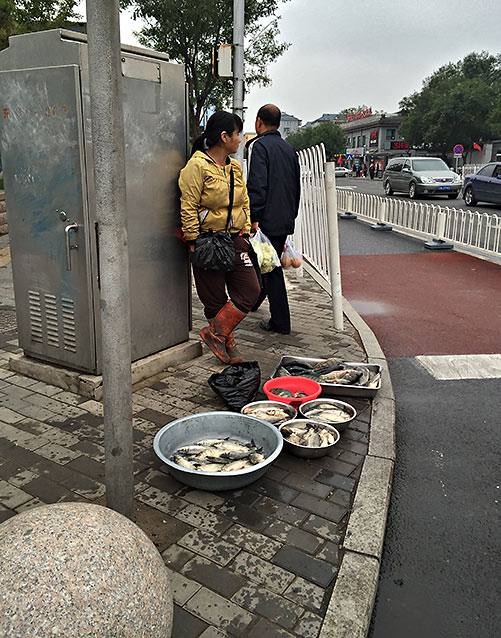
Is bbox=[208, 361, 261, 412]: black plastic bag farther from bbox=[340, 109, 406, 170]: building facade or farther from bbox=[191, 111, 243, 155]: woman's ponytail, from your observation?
bbox=[340, 109, 406, 170]: building facade

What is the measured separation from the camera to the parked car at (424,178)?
81.9ft

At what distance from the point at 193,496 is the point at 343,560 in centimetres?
92

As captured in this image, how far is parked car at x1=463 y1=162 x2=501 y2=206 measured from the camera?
20.9m

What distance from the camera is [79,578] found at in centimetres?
178

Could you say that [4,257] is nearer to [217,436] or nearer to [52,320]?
[52,320]

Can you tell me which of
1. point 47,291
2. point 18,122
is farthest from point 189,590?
point 18,122

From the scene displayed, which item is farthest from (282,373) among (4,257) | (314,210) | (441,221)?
(441,221)

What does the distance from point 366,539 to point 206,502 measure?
88 centimetres

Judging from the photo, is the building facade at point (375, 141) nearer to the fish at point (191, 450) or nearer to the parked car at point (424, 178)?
the parked car at point (424, 178)

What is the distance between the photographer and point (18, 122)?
14.1 ft

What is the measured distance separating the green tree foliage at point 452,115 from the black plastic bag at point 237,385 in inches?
2236

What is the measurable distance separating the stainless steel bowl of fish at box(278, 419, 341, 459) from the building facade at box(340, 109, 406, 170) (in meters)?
79.3

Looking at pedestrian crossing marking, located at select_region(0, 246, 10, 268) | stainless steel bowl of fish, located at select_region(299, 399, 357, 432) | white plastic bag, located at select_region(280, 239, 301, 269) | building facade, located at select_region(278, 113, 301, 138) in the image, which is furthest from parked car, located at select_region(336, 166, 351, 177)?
building facade, located at select_region(278, 113, 301, 138)

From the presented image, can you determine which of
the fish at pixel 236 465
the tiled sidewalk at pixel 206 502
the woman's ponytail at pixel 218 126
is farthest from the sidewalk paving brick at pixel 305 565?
the woman's ponytail at pixel 218 126
